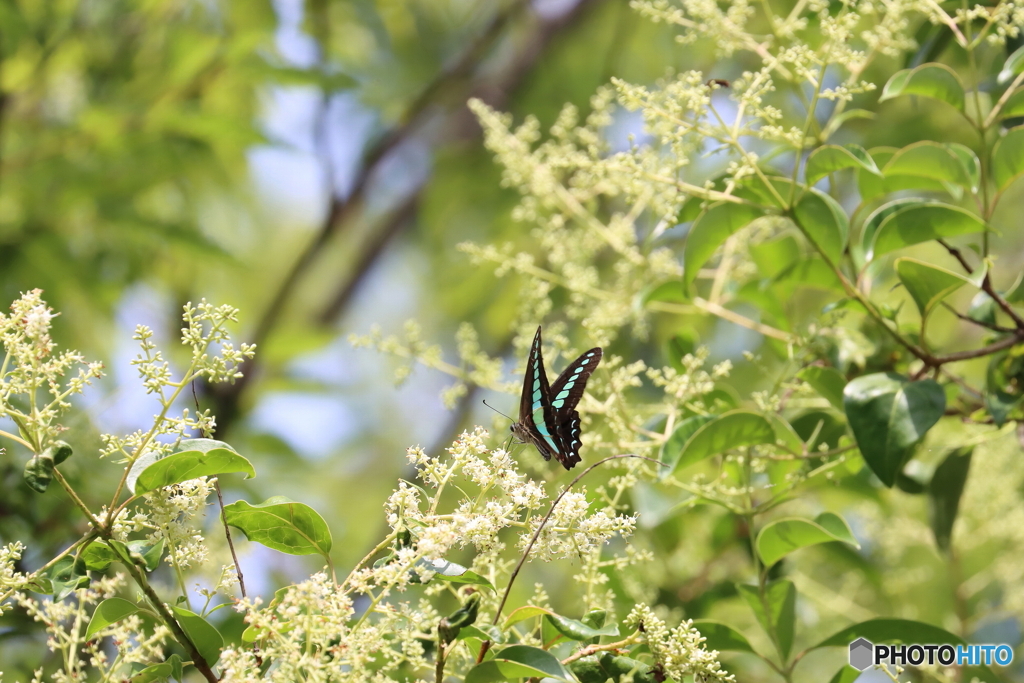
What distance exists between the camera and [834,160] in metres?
1.47

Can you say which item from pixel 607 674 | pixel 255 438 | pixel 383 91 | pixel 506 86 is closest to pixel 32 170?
pixel 255 438

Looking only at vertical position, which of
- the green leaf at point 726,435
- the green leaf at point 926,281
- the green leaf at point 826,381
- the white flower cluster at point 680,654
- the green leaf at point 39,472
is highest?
the green leaf at point 926,281

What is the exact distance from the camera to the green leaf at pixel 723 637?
1569mm

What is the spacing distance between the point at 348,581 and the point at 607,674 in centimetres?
38

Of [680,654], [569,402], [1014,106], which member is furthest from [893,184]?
[680,654]

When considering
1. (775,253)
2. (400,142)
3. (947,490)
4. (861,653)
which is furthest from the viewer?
(400,142)

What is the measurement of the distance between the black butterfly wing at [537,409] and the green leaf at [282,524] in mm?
515

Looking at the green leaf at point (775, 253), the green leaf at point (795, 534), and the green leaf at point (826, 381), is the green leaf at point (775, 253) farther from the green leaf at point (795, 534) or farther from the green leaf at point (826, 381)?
the green leaf at point (795, 534)

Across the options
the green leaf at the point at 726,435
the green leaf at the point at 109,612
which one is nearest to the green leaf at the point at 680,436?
the green leaf at the point at 726,435

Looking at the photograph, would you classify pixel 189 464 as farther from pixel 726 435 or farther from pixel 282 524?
pixel 726 435

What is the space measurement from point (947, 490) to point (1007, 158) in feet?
2.32

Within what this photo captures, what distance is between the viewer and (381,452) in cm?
533

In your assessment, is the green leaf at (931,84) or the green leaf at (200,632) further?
the green leaf at (931,84)

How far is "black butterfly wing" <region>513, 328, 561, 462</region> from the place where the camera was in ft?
5.22
